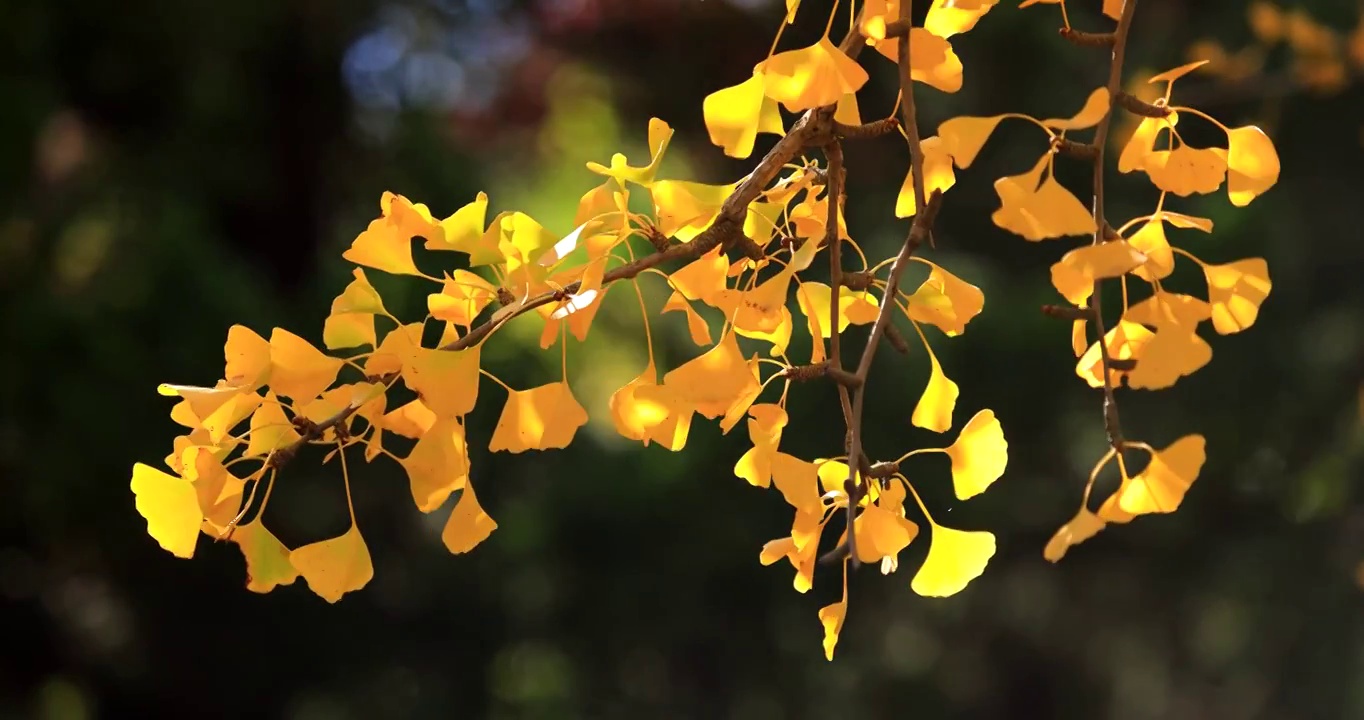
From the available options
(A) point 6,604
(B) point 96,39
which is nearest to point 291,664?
(A) point 6,604

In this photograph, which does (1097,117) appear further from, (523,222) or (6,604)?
(6,604)

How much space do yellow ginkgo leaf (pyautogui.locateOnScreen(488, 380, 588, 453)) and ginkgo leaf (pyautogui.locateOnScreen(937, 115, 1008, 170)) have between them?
0.13 metres

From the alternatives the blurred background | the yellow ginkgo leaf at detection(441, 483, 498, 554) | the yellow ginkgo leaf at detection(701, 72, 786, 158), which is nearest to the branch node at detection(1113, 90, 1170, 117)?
the yellow ginkgo leaf at detection(701, 72, 786, 158)

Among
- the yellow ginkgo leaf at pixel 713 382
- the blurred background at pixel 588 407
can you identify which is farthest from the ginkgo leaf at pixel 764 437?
the blurred background at pixel 588 407

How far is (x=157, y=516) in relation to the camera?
0.36 m

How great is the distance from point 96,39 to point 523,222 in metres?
2.16

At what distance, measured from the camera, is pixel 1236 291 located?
43cm

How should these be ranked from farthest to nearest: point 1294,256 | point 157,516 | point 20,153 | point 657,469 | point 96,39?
1. point 1294,256
2. point 96,39
3. point 657,469
4. point 20,153
5. point 157,516

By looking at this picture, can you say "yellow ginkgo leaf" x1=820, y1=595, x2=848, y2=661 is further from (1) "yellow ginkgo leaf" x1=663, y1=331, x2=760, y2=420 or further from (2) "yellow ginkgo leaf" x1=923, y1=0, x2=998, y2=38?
(2) "yellow ginkgo leaf" x1=923, y1=0, x2=998, y2=38

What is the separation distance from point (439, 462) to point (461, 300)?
0.05m

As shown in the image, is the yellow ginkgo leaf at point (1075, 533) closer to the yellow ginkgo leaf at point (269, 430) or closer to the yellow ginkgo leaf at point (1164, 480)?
the yellow ginkgo leaf at point (1164, 480)

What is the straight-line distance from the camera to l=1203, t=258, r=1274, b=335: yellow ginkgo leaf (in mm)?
419

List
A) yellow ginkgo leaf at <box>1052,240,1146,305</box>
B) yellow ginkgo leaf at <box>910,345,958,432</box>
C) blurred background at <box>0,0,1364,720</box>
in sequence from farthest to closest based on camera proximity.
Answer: blurred background at <box>0,0,1364,720</box>, yellow ginkgo leaf at <box>910,345,958,432</box>, yellow ginkgo leaf at <box>1052,240,1146,305</box>

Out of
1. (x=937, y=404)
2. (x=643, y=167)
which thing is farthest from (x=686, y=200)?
(x=937, y=404)
